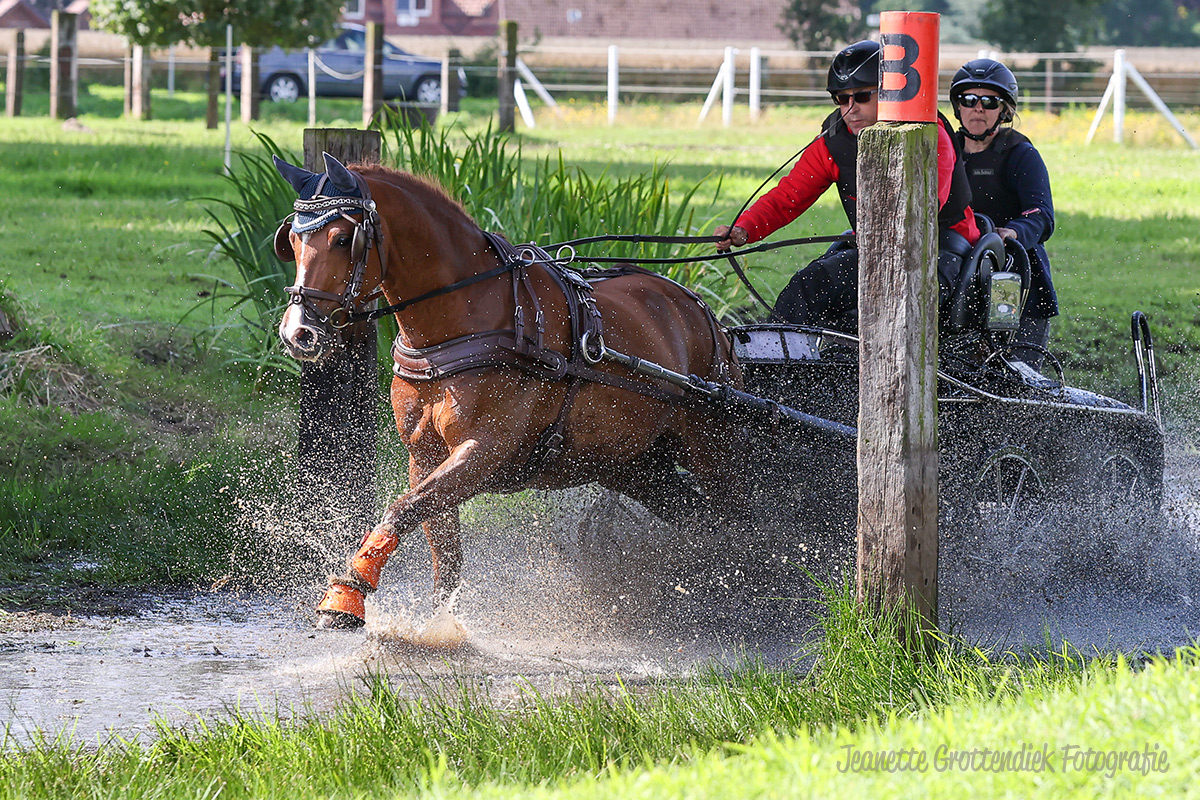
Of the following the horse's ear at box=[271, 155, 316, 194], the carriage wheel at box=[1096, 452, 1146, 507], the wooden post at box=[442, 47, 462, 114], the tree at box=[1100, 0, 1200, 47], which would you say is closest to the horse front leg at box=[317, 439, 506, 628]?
the horse's ear at box=[271, 155, 316, 194]

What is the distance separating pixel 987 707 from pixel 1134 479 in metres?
2.83

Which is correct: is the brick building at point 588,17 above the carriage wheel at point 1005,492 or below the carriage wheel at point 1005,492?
above

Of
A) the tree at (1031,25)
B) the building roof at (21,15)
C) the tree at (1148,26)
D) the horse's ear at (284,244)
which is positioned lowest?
the horse's ear at (284,244)

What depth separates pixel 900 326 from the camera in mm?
4352

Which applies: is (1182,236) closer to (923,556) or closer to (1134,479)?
(1134,479)

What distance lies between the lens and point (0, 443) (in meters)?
6.75

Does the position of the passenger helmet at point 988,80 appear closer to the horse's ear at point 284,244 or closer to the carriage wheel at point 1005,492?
the carriage wheel at point 1005,492

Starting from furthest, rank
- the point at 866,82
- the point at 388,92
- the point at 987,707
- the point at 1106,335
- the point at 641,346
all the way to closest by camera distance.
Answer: the point at 388,92 → the point at 1106,335 → the point at 866,82 → the point at 641,346 → the point at 987,707

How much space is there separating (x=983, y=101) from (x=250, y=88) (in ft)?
48.3

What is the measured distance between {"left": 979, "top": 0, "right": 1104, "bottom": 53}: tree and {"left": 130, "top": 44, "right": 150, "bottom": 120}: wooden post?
1811 centimetres

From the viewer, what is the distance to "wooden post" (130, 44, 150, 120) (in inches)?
820

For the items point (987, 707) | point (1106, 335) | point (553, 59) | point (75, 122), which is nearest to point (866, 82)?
point (987, 707)

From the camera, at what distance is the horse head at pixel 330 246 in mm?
4367

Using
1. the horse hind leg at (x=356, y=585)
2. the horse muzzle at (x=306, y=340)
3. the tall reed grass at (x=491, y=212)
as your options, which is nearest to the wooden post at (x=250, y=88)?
the tall reed grass at (x=491, y=212)
